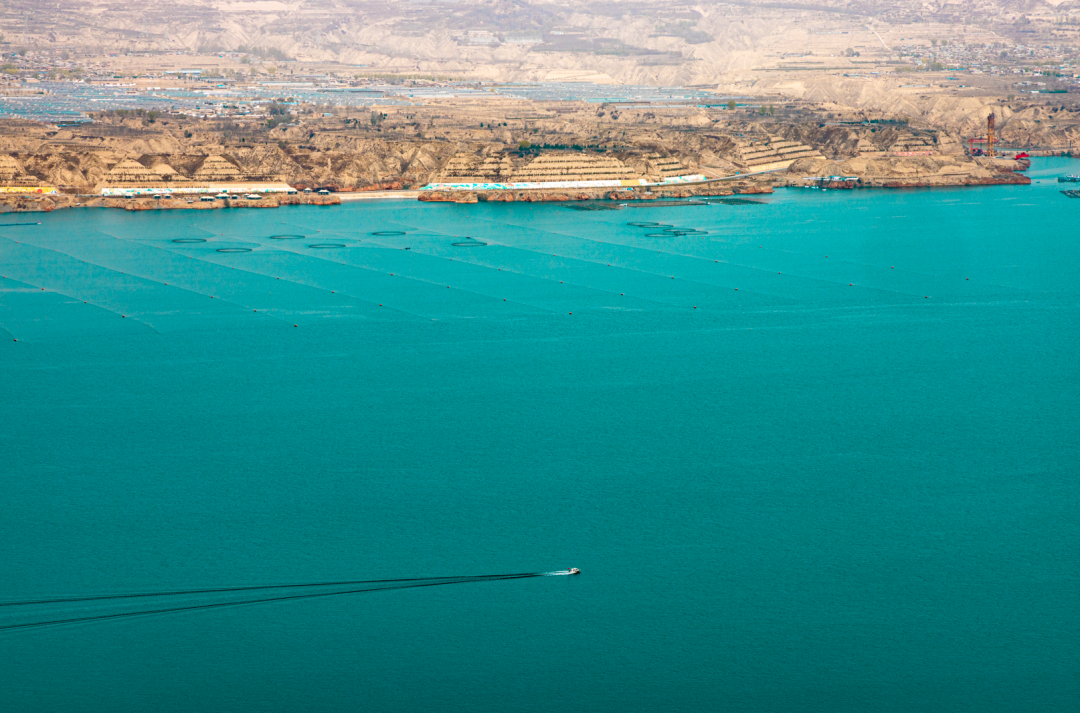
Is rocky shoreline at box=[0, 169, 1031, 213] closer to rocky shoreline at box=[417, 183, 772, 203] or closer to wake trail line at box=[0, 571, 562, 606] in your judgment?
rocky shoreline at box=[417, 183, 772, 203]

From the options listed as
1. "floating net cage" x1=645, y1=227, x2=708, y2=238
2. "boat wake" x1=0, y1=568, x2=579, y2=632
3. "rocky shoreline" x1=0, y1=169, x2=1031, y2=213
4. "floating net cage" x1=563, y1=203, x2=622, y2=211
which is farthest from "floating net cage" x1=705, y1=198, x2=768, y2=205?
"boat wake" x1=0, y1=568, x2=579, y2=632

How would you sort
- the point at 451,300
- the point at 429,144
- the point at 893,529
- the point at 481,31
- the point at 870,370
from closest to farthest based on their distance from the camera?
the point at 893,529 → the point at 870,370 → the point at 451,300 → the point at 429,144 → the point at 481,31

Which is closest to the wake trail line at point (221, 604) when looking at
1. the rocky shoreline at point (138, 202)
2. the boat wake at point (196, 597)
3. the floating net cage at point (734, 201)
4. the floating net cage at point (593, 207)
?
the boat wake at point (196, 597)

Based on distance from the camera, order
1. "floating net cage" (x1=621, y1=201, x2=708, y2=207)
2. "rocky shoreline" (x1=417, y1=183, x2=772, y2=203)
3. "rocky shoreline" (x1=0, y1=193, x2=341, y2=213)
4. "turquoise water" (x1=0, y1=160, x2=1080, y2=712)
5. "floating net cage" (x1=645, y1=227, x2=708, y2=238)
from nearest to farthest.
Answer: "turquoise water" (x1=0, y1=160, x2=1080, y2=712)
"floating net cage" (x1=645, y1=227, x2=708, y2=238)
"rocky shoreline" (x1=0, y1=193, x2=341, y2=213)
"floating net cage" (x1=621, y1=201, x2=708, y2=207)
"rocky shoreline" (x1=417, y1=183, x2=772, y2=203)

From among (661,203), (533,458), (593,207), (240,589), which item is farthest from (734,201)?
(240,589)

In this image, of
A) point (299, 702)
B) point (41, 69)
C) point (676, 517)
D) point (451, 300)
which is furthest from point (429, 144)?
point (41, 69)

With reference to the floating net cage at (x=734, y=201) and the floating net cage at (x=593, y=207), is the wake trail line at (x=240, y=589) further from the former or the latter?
the floating net cage at (x=734, y=201)

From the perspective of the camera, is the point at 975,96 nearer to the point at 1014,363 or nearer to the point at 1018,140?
the point at 1018,140

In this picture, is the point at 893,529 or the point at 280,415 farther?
the point at 280,415

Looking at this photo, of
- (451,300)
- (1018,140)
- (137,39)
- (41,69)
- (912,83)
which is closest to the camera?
(451,300)
